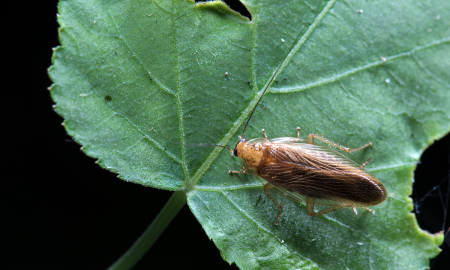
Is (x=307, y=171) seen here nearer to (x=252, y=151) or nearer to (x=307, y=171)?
(x=307, y=171)

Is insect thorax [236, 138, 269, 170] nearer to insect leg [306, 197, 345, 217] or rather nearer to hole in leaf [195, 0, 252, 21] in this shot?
insect leg [306, 197, 345, 217]

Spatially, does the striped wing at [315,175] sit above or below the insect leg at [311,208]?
above

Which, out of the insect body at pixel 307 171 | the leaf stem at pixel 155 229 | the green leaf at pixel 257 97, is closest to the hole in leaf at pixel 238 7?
the green leaf at pixel 257 97

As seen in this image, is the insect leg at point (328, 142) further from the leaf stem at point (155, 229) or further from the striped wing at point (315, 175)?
the leaf stem at point (155, 229)

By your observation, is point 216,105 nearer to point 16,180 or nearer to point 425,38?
point 425,38

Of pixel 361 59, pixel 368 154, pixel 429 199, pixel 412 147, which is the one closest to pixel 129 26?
pixel 361 59

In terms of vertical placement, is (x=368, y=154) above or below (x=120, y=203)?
above
